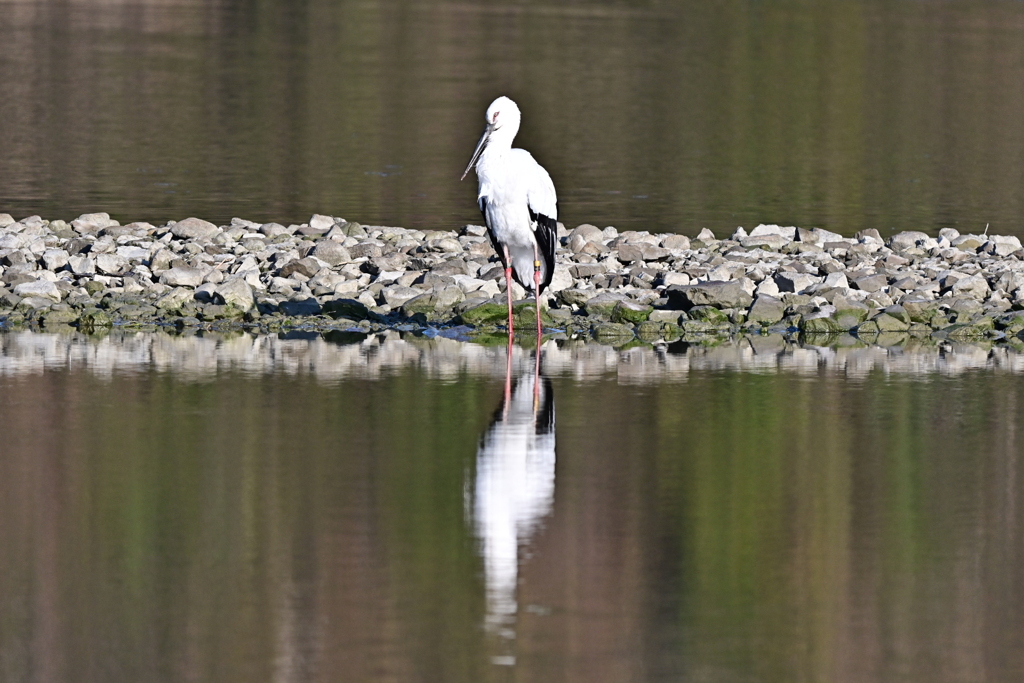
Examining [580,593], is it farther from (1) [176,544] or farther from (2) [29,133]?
(2) [29,133]

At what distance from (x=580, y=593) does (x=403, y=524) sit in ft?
4.55

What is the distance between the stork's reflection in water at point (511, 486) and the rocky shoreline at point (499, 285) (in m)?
2.99

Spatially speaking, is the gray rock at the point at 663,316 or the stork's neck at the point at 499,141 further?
the gray rock at the point at 663,316

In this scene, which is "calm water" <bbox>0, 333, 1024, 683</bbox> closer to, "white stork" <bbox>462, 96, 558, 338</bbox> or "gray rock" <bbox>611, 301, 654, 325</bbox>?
"white stork" <bbox>462, 96, 558, 338</bbox>

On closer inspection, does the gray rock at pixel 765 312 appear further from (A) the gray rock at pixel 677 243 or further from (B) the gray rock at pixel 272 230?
(B) the gray rock at pixel 272 230

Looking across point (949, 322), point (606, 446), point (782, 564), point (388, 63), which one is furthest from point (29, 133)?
point (782, 564)

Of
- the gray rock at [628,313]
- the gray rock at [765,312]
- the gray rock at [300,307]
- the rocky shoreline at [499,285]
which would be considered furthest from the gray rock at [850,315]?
the gray rock at [300,307]

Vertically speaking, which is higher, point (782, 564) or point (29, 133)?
point (29, 133)

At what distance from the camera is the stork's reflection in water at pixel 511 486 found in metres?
8.66

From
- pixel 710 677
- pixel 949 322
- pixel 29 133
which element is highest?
pixel 29 133

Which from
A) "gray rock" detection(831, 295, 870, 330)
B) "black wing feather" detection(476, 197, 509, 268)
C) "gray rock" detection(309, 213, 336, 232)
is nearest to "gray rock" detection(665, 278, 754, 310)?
"gray rock" detection(831, 295, 870, 330)

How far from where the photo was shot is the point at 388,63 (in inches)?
2137

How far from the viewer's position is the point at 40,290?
1703 centimetres

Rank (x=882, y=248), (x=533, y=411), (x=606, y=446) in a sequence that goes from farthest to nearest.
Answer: (x=882, y=248) < (x=533, y=411) < (x=606, y=446)
